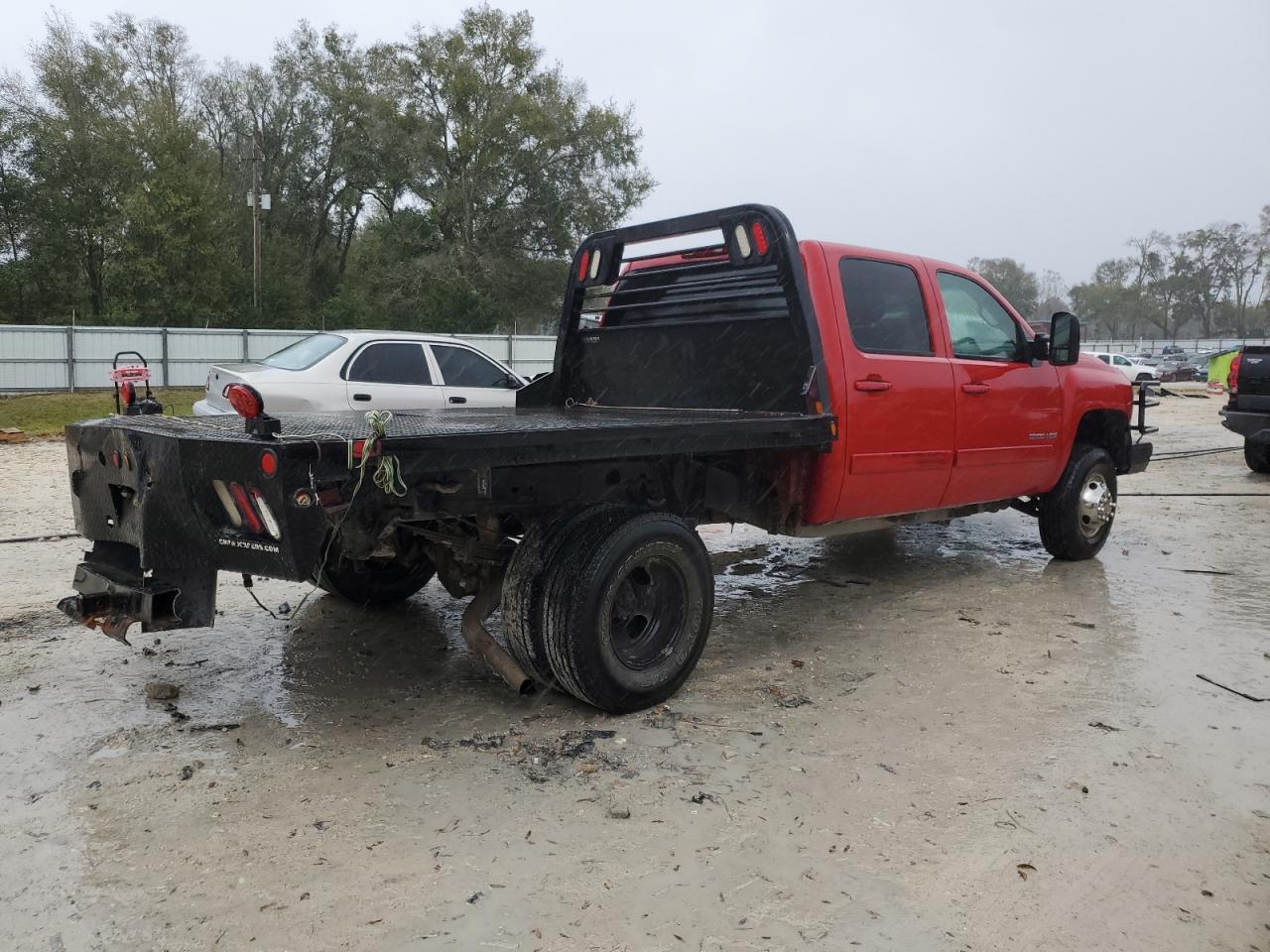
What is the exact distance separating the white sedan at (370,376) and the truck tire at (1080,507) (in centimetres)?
494

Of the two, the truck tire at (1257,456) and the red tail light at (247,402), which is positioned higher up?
the red tail light at (247,402)

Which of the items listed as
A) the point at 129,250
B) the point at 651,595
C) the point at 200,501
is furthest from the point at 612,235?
the point at 129,250

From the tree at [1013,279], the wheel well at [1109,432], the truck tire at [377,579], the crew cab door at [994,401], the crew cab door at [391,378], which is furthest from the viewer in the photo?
A: the tree at [1013,279]

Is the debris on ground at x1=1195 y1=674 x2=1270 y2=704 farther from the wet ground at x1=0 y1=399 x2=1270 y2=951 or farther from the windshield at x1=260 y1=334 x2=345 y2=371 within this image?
the windshield at x1=260 y1=334 x2=345 y2=371

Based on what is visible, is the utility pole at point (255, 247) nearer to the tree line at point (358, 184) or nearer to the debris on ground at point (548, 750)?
the tree line at point (358, 184)

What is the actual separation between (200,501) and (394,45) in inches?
1571

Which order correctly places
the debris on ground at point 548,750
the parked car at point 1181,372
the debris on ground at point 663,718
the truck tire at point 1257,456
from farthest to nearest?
the parked car at point 1181,372, the truck tire at point 1257,456, the debris on ground at point 663,718, the debris on ground at point 548,750

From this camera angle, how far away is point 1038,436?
247 inches

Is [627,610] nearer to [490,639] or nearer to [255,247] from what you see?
[490,639]

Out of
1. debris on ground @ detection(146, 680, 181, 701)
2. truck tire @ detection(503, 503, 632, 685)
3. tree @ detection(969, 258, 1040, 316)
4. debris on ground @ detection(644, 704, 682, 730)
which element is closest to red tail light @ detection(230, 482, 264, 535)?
truck tire @ detection(503, 503, 632, 685)

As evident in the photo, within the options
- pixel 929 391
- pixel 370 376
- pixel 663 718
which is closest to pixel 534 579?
pixel 663 718

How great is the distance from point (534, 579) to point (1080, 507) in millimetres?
4632

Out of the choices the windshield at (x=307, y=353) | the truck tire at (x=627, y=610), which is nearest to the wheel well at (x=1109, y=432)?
the truck tire at (x=627, y=610)

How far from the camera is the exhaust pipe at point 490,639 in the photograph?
4.03 m
